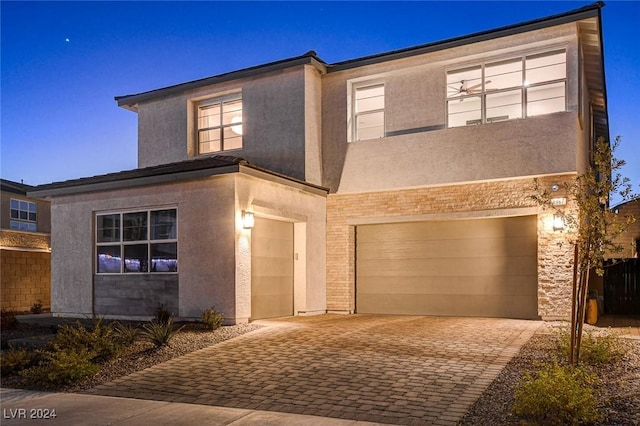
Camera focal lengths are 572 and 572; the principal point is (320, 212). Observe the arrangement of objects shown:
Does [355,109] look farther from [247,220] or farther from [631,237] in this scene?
[631,237]

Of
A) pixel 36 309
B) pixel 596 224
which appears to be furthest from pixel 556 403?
pixel 36 309

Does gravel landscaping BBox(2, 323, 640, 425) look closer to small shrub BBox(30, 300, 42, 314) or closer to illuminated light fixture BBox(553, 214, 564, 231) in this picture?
illuminated light fixture BBox(553, 214, 564, 231)

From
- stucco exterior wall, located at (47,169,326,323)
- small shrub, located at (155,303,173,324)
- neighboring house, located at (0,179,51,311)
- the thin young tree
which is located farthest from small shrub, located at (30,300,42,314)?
the thin young tree

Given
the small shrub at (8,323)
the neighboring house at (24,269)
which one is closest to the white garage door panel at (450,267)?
the small shrub at (8,323)

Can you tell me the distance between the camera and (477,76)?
14.9 m

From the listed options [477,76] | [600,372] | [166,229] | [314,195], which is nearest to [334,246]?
[314,195]

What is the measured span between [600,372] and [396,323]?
5738mm

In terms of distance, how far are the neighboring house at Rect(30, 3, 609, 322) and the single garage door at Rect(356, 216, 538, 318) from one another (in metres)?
0.03

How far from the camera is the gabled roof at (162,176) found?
1247 cm

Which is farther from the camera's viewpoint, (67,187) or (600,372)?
(67,187)

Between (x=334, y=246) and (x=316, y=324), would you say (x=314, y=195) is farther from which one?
(x=316, y=324)

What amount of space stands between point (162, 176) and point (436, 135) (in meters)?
6.78

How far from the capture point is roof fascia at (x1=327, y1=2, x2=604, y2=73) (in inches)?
505

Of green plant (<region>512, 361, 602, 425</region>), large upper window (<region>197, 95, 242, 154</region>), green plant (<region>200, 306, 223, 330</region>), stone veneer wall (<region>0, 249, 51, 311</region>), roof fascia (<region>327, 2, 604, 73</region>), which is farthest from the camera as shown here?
stone veneer wall (<region>0, 249, 51, 311</region>)
